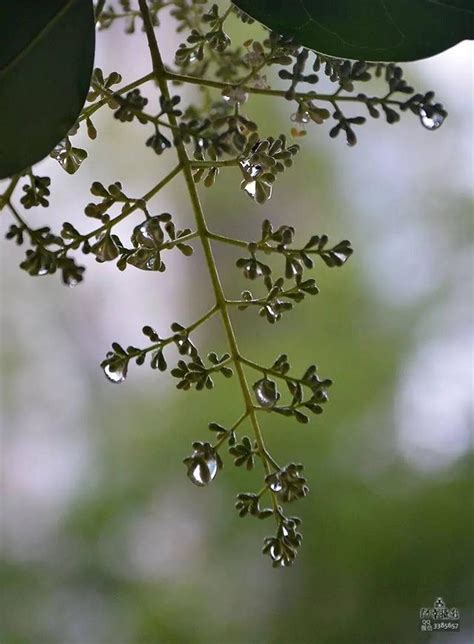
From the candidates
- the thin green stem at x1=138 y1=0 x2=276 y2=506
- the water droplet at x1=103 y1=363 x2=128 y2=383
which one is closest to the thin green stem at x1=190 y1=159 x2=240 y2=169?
the thin green stem at x1=138 y1=0 x2=276 y2=506

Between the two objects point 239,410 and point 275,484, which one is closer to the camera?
point 275,484

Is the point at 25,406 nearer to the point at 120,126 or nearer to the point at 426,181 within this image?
the point at 120,126

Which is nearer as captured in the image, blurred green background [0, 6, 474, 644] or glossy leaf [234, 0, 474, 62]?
glossy leaf [234, 0, 474, 62]

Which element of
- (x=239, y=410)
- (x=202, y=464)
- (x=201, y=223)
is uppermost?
(x=239, y=410)

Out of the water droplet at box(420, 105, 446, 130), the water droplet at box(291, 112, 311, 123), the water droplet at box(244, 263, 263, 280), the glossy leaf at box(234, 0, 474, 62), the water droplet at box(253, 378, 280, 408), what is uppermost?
the glossy leaf at box(234, 0, 474, 62)

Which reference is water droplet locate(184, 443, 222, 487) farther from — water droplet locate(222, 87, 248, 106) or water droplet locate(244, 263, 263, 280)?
water droplet locate(222, 87, 248, 106)

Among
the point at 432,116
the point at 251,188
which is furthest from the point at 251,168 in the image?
the point at 432,116

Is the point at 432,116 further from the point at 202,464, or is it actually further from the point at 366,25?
the point at 202,464

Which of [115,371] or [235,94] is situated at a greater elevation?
[235,94]
